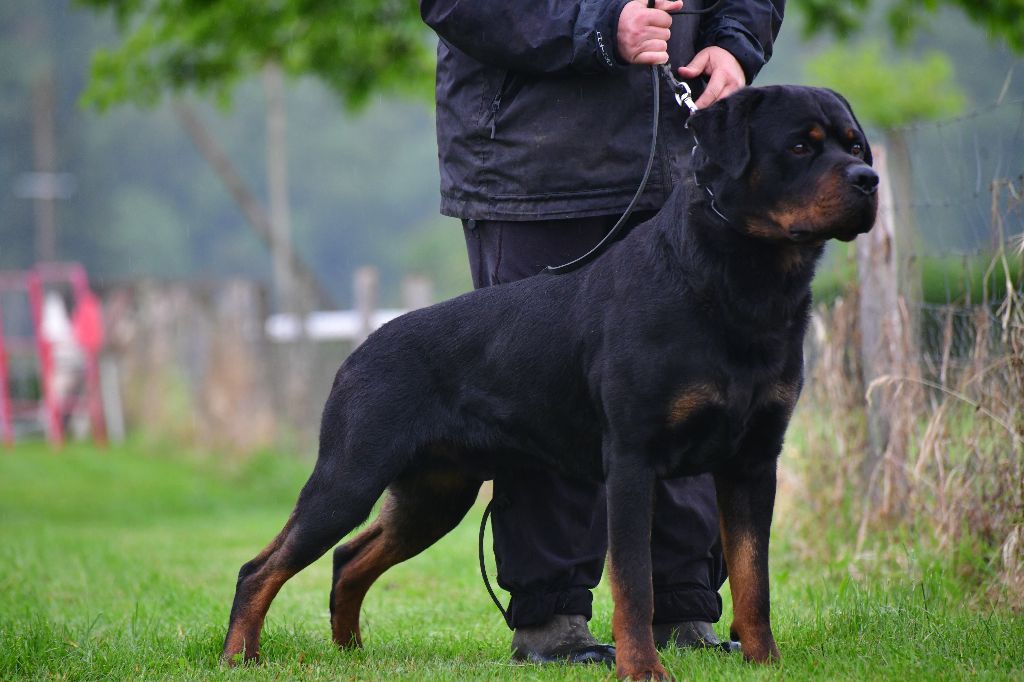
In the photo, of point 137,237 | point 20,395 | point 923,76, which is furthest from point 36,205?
point 923,76

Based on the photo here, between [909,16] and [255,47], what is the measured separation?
4843mm

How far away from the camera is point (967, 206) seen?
5023 mm

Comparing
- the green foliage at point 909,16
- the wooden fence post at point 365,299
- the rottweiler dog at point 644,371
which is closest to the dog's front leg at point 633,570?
the rottweiler dog at point 644,371

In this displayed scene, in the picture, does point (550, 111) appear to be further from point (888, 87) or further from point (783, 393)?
point (888, 87)

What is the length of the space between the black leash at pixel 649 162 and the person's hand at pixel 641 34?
112 mm

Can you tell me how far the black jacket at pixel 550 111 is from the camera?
3689 mm

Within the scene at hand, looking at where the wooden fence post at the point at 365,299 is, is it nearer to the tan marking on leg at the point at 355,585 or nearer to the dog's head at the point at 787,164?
the tan marking on leg at the point at 355,585

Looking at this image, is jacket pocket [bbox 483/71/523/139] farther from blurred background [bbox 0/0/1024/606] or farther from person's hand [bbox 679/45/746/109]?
blurred background [bbox 0/0/1024/606]

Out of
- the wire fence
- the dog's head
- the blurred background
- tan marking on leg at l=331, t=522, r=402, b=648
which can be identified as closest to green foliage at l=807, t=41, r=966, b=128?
the blurred background

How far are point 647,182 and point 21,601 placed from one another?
3.32m

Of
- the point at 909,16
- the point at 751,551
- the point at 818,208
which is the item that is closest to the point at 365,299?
the point at 909,16

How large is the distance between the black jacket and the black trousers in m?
0.10

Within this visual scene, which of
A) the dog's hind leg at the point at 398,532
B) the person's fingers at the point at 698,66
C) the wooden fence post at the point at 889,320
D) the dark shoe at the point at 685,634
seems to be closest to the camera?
the person's fingers at the point at 698,66

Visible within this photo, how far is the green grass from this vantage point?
11.6 feet
